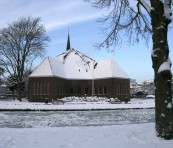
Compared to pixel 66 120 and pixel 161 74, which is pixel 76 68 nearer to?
pixel 66 120

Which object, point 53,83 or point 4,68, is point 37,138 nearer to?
point 53,83

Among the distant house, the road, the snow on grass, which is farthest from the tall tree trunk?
the distant house

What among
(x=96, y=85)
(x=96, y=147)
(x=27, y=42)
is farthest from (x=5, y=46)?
(x=96, y=147)

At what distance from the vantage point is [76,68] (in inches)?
2795

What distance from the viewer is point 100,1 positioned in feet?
42.9

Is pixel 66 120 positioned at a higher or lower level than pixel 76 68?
lower

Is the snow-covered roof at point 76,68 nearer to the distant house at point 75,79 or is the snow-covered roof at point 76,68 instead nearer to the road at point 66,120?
the distant house at point 75,79

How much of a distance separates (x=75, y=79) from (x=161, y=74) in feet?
194

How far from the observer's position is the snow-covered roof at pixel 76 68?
6291 cm

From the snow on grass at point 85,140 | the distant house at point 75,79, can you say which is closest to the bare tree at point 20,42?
the distant house at point 75,79

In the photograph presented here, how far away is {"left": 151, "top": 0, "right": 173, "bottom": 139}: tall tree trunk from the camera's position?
10094 millimetres

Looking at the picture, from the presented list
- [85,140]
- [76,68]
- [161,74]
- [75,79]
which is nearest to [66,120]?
[85,140]

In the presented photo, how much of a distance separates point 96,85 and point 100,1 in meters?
56.2

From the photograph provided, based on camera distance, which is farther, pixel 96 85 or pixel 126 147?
pixel 96 85
